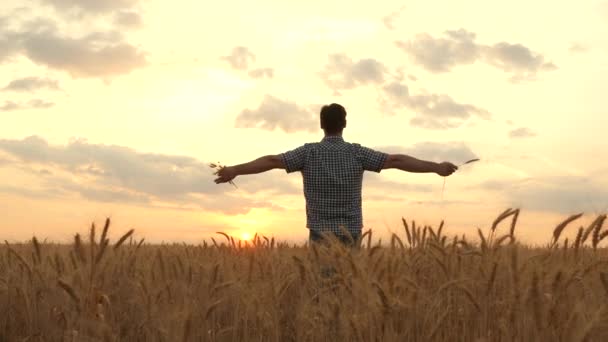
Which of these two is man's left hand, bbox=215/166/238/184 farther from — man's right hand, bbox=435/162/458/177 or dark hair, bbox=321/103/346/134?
man's right hand, bbox=435/162/458/177

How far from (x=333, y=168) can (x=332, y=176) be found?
3.0 inches

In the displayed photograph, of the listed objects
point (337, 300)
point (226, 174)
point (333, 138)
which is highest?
point (333, 138)

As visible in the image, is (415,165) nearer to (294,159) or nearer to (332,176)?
(332,176)

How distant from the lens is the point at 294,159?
6.62 meters

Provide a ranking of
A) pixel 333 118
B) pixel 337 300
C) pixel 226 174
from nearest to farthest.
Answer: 1. pixel 337 300
2. pixel 226 174
3. pixel 333 118

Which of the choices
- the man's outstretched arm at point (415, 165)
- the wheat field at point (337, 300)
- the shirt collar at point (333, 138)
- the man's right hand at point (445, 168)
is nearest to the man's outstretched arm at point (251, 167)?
the shirt collar at point (333, 138)

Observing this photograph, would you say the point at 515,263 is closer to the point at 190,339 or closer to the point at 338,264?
the point at 338,264

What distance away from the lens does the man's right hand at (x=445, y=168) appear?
656 centimetres

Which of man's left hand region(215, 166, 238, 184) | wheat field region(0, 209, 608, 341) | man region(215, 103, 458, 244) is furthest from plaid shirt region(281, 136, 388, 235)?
wheat field region(0, 209, 608, 341)

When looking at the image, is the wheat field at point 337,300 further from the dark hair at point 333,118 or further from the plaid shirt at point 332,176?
the dark hair at point 333,118

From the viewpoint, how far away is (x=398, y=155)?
676 cm

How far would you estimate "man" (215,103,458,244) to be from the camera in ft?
21.5

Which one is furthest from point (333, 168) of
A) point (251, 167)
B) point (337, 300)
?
point (337, 300)

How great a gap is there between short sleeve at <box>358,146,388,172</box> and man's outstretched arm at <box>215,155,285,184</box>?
0.77 metres
